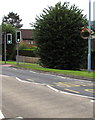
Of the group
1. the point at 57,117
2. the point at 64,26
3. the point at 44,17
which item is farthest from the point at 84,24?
the point at 57,117

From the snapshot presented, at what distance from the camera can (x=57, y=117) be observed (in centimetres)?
695

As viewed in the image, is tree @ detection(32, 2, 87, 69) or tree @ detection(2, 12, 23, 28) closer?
tree @ detection(32, 2, 87, 69)

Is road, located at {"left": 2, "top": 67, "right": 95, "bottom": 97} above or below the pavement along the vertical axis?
above

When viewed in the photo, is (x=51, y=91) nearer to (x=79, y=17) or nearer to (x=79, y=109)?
(x=79, y=109)

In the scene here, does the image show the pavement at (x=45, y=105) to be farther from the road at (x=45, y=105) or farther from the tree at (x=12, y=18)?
the tree at (x=12, y=18)

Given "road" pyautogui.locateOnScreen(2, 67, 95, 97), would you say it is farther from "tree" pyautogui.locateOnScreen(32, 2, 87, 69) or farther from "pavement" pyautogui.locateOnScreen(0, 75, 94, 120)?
"tree" pyautogui.locateOnScreen(32, 2, 87, 69)

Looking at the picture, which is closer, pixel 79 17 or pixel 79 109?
pixel 79 109

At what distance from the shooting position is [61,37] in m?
27.4

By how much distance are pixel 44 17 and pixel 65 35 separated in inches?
141

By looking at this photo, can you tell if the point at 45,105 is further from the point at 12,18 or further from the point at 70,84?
the point at 12,18

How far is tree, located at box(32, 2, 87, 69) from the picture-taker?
89.6ft

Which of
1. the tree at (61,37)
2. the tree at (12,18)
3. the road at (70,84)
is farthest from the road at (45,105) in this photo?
the tree at (12,18)

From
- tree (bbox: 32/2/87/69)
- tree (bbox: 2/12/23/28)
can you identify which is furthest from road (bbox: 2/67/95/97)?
tree (bbox: 2/12/23/28)

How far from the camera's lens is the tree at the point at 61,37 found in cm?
2730
